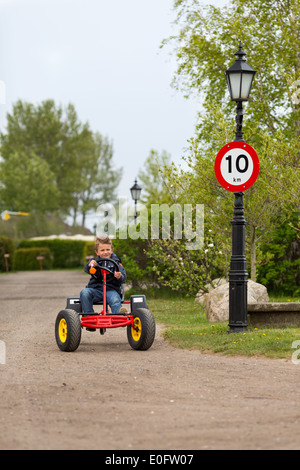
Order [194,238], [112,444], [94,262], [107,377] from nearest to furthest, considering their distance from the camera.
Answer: [112,444]
[107,377]
[94,262]
[194,238]

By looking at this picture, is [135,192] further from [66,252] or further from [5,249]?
[66,252]

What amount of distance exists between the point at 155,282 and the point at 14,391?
12825 millimetres

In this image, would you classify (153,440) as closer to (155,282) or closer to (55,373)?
(55,373)

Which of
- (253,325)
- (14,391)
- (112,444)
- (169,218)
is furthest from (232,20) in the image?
(112,444)

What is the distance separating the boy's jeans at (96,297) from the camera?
10102 millimetres

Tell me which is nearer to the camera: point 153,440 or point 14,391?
point 153,440

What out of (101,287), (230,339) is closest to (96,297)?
(101,287)

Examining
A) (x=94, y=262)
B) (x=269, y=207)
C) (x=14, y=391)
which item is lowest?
(x=14, y=391)

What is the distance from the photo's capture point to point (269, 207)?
15594mm

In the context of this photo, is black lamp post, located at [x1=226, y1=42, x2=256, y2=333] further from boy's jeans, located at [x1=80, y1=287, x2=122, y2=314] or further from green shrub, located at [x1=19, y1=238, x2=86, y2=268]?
green shrub, located at [x1=19, y1=238, x2=86, y2=268]

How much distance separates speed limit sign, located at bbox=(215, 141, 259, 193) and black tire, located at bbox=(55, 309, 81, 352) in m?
3.00

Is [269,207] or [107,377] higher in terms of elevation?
[269,207]

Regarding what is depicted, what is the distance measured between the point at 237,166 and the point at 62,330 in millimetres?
3436

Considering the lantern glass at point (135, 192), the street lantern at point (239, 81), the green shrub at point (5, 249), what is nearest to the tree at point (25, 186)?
the green shrub at point (5, 249)
